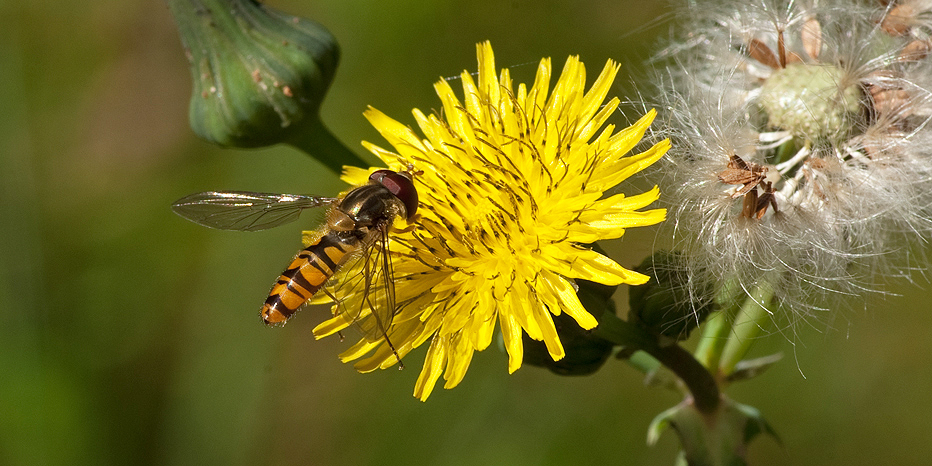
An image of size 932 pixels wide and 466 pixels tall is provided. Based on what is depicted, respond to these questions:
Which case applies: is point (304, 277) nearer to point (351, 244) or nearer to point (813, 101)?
point (351, 244)

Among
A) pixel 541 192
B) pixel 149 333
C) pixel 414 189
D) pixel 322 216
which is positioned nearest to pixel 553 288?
pixel 541 192

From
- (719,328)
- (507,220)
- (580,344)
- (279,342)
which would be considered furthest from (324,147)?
(279,342)

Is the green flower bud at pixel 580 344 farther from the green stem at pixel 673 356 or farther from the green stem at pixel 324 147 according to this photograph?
the green stem at pixel 324 147

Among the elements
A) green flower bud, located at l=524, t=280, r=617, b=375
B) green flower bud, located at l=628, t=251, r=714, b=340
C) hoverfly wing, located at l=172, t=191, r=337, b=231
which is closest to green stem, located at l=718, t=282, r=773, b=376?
green flower bud, located at l=628, t=251, r=714, b=340

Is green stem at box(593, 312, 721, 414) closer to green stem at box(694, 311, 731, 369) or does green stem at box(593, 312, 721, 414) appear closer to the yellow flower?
green stem at box(694, 311, 731, 369)

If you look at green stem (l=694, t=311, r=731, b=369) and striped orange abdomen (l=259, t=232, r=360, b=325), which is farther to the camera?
green stem (l=694, t=311, r=731, b=369)

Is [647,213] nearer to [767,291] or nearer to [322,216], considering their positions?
[767,291]
